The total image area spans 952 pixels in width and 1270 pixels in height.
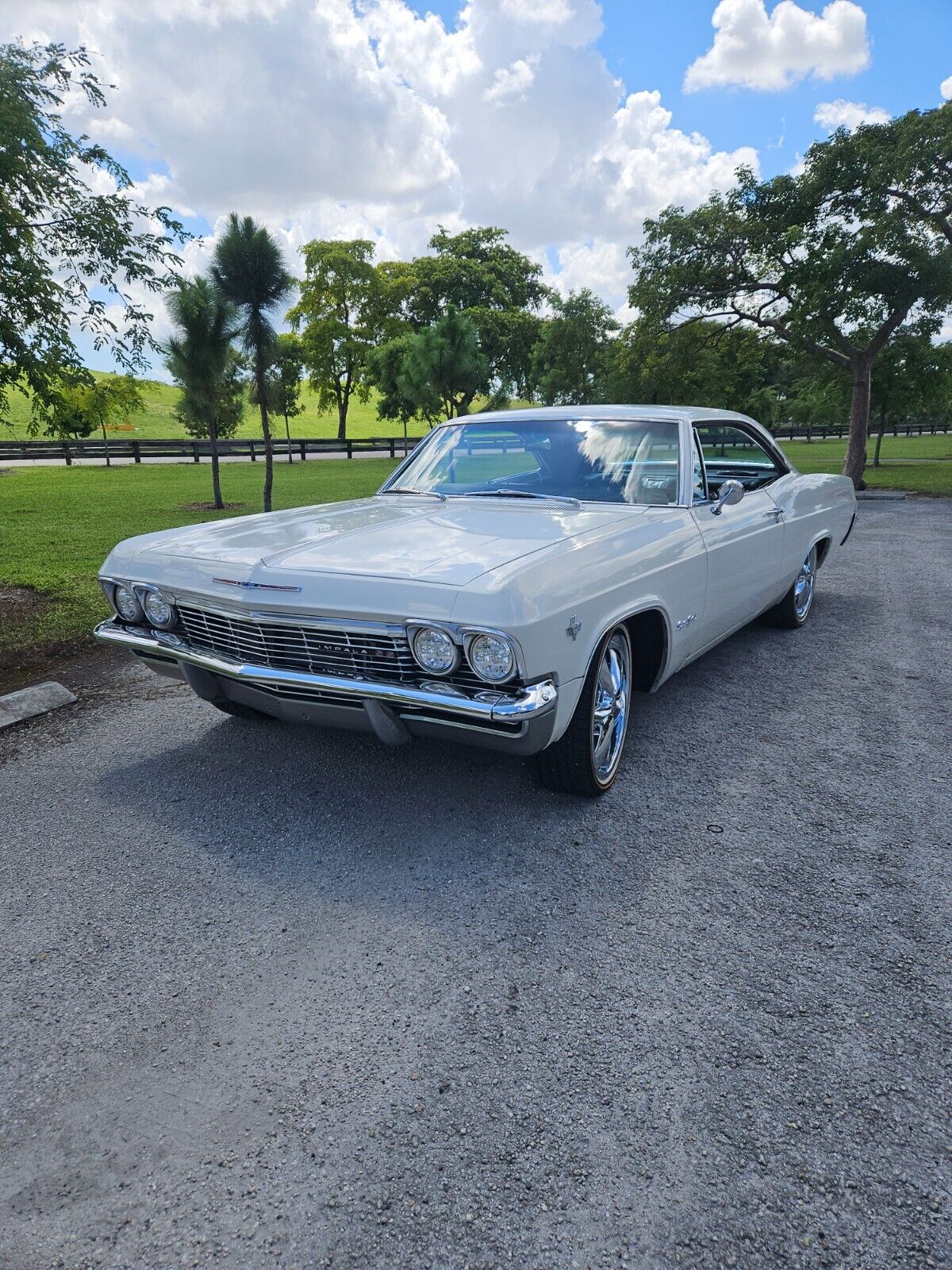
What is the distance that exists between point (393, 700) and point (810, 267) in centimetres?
1686

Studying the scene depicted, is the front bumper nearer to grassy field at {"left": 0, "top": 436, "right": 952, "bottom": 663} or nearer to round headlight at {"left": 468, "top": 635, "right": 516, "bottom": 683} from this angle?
round headlight at {"left": 468, "top": 635, "right": 516, "bottom": 683}

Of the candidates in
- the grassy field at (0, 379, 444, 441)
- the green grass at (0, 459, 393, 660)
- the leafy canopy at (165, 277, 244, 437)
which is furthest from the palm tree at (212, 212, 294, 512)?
the grassy field at (0, 379, 444, 441)

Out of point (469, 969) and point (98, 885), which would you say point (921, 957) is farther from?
point (98, 885)

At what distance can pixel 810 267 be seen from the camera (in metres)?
16.3

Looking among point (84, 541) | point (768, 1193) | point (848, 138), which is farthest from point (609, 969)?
point (848, 138)

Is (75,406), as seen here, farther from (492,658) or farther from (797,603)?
(797,603)

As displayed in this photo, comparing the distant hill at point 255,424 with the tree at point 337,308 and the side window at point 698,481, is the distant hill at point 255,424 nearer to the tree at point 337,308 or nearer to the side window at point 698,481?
the tree at point 337,308

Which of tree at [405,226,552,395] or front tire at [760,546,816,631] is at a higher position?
tree at [405,226,552,395]

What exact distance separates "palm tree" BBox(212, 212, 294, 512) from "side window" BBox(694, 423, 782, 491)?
940 cm

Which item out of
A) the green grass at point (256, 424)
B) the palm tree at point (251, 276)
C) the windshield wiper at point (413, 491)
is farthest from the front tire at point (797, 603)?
the green grass at point (256, 424)

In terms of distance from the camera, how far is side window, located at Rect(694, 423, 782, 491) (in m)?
4.59

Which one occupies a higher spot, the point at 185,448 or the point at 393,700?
the point at 185,448

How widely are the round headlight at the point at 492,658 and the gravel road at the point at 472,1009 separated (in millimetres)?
705

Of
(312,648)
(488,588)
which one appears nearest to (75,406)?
(312,648)
